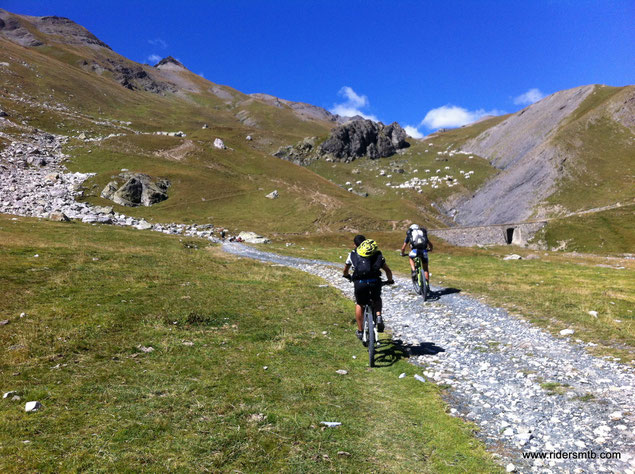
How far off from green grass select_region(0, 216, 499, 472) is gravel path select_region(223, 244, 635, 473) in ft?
2.56

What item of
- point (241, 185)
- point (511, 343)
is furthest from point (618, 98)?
point (511, 343)

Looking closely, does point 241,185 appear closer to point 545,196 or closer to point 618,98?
point 545,196

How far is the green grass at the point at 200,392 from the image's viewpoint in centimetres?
589

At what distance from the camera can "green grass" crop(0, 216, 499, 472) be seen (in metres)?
5.89

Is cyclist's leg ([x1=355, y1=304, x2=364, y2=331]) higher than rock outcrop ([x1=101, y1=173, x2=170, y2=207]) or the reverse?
the reverse

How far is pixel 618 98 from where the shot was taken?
136 m

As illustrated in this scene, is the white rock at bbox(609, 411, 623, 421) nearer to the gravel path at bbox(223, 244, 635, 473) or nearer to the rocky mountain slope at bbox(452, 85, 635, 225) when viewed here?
the gravel path at bbox(223, 244, 635, 473)

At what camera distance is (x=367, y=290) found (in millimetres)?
11492

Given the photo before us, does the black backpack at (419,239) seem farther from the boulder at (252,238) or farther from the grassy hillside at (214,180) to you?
the grassy hillside at (214,180)

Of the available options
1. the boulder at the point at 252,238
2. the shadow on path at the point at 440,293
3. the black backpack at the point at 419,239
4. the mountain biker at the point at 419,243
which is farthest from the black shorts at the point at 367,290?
the boulder at the point at 252,238

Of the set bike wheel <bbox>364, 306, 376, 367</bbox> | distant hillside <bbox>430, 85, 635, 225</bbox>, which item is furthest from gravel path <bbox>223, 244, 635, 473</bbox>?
distant hillside <bbox>430, 85, 635, 225</bbox>

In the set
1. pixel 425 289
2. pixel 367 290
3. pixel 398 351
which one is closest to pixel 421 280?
pixel 425 289

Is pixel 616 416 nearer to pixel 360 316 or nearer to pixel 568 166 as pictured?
pixel 360 316

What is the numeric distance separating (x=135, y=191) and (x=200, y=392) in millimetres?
84081
